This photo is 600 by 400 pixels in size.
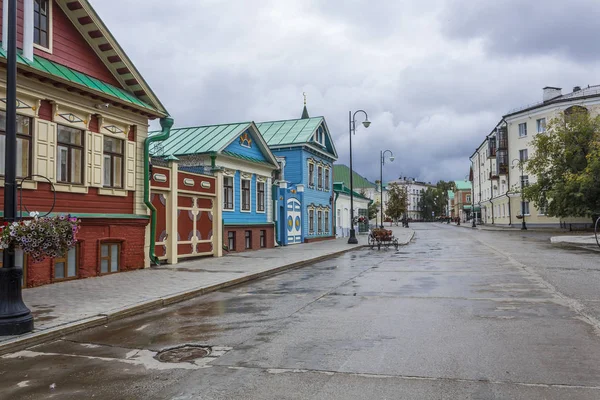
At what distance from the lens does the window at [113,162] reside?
15039mm

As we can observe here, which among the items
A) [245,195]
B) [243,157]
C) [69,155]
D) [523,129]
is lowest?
[245,195]

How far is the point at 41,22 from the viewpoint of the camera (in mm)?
12922

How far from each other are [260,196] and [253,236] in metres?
2.42

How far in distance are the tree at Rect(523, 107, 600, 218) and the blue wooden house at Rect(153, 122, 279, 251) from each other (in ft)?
83.5

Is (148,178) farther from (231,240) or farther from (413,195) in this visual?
(413,195)

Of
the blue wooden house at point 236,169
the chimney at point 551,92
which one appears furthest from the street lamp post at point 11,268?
the chimney at point 551,92

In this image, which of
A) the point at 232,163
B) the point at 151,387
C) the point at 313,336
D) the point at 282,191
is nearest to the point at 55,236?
the point at 151,387

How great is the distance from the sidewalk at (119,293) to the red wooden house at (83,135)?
0.89m

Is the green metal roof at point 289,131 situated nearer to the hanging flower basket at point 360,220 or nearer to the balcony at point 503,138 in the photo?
the hanging flower basket at point 360,220

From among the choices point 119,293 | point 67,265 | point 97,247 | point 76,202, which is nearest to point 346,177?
point 97,247

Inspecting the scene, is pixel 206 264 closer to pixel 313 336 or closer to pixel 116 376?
pixel 313 336

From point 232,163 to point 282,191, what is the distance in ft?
22.1

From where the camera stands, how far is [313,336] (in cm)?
705

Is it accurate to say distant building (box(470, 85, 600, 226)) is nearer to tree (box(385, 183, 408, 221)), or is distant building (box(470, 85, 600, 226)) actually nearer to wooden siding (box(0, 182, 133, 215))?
tree (box(385, 183, 408, 221))
